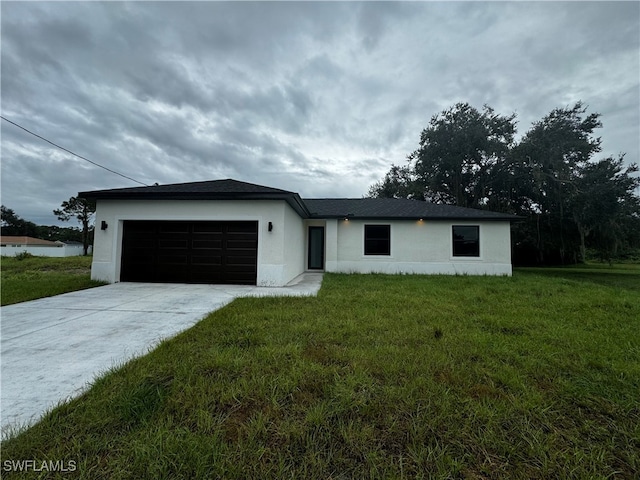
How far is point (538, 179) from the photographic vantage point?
15.5 metres

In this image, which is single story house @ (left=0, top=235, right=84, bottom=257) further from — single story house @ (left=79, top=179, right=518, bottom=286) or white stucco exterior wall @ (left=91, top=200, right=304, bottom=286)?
single story house @ (left=79, top=179, right=518, bottom=286)

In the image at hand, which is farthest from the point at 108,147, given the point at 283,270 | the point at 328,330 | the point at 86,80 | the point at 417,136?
the point at 417,136

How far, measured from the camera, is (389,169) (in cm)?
2672

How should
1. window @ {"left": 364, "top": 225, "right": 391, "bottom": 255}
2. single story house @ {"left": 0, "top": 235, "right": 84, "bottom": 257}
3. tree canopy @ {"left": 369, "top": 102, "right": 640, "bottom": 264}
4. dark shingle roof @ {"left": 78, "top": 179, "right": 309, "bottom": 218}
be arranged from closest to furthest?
dark shingle roof @ {"left": 78, "top": 179, "right": 309, "bottom": 218} < window @ {"left": 364, "top": 225, "right": 391, "bottom": 255} < tree canopy @ {"left": 369, "top": 102, "right": 640, "bottom": 264} < single story house @ {"left": 0, "top": 235, "right": 84, "bottom": 257}

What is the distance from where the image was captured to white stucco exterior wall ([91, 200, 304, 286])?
7754 mm

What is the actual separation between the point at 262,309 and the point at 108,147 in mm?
16190

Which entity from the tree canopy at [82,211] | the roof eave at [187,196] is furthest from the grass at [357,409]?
the tree canopy at [82,211]

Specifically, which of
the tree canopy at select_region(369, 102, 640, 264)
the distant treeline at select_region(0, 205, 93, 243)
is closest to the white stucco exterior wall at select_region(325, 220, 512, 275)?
the tree canopy at select_region(369, 102, 640, 264)

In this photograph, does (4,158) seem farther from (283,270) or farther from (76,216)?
(76,216)

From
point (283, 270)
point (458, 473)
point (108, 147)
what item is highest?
point (108, 147)

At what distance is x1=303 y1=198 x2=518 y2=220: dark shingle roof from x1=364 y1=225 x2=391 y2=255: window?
53 centimetres

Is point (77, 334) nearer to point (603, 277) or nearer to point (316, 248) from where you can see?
point (316, 248)
